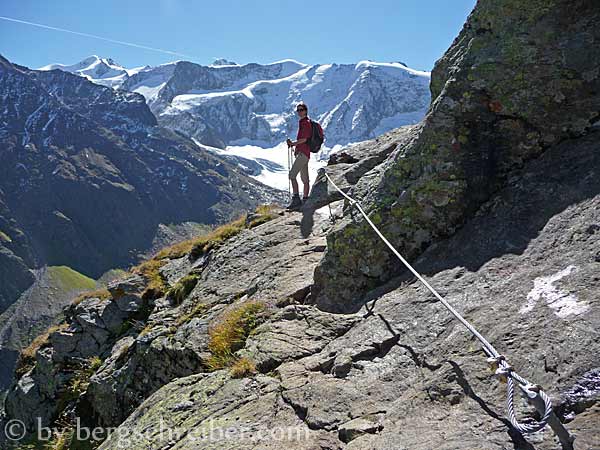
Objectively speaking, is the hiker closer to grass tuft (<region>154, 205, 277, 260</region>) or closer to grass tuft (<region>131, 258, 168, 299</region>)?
grass tuft (<region>154, 205, 277, 260</region>)

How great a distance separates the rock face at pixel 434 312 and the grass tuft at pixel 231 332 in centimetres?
8

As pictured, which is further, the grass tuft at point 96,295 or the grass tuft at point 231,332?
the grass tuft at point 96,295

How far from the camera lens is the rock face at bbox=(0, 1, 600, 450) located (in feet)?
17.7

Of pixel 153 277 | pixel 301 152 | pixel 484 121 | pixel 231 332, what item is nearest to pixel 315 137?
pixel 301 152

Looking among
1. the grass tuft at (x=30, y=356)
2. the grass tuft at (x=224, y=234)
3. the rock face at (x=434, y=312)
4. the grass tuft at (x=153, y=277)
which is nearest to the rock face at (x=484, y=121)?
the rock face at (x=434, y=312)

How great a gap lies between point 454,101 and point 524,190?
2.39 meters

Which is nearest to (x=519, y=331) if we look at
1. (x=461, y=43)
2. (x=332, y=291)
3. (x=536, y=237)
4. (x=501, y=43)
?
(x=536, y=237)

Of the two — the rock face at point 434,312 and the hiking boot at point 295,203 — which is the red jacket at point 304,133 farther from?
the rock face at point 434,312

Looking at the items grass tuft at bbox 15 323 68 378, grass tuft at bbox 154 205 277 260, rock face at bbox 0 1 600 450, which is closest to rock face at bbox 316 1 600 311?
rock face at bbox 0 1 600 450

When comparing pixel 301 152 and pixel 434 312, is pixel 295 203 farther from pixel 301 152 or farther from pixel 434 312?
pixel 434 312

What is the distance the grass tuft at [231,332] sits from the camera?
9.86 metres

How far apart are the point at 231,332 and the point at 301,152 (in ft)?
34.5

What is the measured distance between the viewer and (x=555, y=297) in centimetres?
580

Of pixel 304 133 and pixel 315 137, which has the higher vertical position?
pixel 304 133
